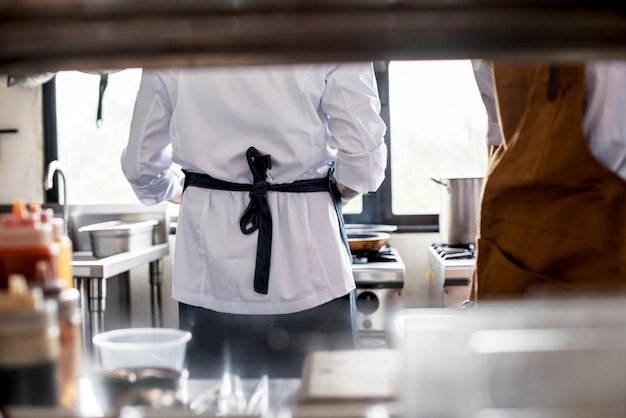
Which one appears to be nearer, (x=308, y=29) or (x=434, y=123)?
(x=308, y=29)

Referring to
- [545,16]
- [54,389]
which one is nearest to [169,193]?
[54,389]

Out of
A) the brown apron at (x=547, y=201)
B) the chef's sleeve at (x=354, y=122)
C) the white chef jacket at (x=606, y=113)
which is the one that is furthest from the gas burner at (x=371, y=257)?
the white chef jacket at (x=606, y=113)

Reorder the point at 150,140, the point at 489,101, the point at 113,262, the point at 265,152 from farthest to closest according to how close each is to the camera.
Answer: the point at 113,262, the point at 150,140, the point at 265,152, the point at 489,101

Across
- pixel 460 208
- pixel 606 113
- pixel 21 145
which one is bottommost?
pixel 460 208

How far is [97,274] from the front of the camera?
102 inches

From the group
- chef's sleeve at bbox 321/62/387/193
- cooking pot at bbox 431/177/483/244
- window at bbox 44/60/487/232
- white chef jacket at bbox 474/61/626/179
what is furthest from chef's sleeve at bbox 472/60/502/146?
window at bbox 44/60/487/232

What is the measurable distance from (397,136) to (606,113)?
96.1 inches

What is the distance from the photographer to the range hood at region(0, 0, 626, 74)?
0.54 meters

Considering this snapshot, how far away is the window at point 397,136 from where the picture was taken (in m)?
3.39

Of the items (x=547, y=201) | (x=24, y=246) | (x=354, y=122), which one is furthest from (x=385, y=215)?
(x=24, y=246)

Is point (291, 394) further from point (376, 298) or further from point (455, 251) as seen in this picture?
point (455, 251)

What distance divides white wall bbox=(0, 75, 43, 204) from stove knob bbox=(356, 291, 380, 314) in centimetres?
188

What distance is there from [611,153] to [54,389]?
32.3 inches

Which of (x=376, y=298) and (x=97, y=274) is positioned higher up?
(x=97, y=274)
